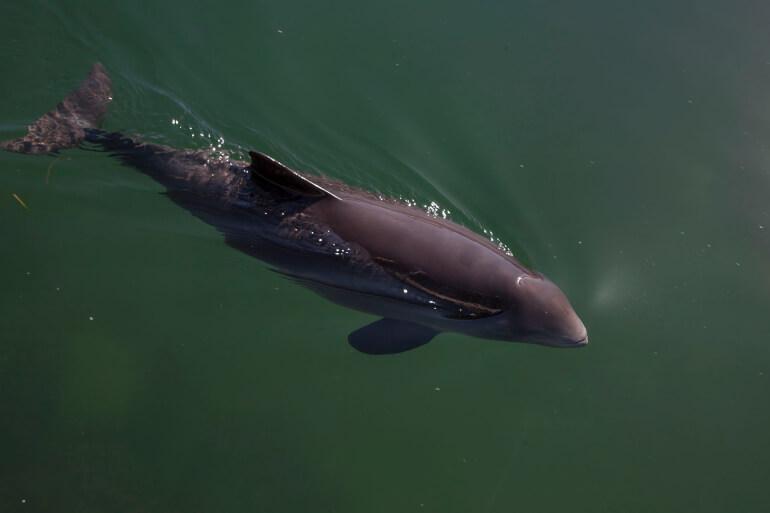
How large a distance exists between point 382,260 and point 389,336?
0.60 metres

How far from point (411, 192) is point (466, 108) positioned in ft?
4.12

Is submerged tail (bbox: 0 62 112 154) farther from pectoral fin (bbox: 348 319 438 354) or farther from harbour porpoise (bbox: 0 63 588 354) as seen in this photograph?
pectoral fin (bbox: 348 319 438 354)

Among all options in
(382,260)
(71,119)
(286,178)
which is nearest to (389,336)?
(382,260)

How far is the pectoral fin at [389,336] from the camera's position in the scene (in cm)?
584

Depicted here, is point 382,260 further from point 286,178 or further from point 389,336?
point 286,178

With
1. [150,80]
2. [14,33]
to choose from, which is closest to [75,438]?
[150,80]

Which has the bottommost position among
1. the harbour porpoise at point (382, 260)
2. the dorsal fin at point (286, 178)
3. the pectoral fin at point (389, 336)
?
the pectoral fin at point (389, 336)

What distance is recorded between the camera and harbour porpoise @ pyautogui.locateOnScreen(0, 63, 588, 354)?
5.78m

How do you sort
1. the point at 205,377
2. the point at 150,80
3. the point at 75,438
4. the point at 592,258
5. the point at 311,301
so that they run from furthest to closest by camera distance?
1. the point at 150,80
2. the point at 592,258
3. the point at 311,301
4. the point at 205,377
5. the point at 75,438

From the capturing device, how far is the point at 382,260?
584 centimetres

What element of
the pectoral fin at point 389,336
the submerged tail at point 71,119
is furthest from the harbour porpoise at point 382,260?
the submerged tail at point 71,119

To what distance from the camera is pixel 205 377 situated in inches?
230

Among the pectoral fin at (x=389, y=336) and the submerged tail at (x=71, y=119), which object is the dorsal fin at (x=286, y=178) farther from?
the submerged tail at (x=71, y=119)

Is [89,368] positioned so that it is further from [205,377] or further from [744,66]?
[744,66]
